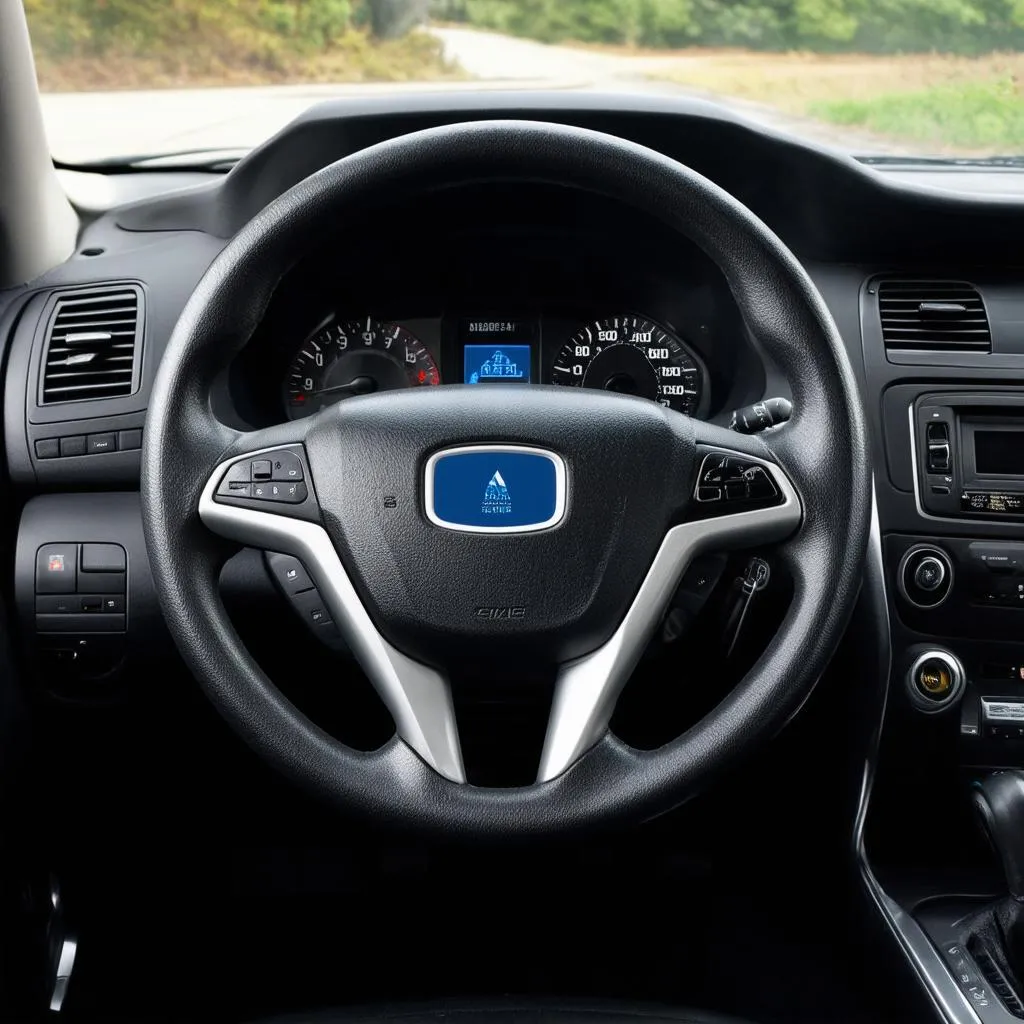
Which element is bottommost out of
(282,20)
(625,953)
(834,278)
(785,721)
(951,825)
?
(625,953)

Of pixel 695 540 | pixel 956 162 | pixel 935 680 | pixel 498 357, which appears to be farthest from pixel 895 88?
pixel 695 540

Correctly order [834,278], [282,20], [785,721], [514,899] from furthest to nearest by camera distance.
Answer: [282,20] → [514,899] → [834,278] → [785,721]

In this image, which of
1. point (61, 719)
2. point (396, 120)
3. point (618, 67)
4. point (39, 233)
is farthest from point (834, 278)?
point (61, 719)

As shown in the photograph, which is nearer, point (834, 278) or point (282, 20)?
point (834, 278)

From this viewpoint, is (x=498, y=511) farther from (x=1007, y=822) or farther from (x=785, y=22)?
(x=785, y=22)

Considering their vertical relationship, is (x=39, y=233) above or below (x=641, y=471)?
above

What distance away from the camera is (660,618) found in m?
1.18

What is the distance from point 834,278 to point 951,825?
2.43 feet

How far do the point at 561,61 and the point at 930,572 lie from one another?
0.86 metres

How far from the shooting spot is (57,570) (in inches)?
57.7

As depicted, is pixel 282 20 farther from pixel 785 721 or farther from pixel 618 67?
pixel 785 721

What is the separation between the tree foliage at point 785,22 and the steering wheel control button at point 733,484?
87cm

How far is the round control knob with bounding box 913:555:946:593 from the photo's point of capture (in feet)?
Result: 5.08

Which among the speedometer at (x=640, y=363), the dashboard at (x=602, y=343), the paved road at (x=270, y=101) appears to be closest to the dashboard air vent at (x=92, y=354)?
the dashboard at (x=602, y=343)
